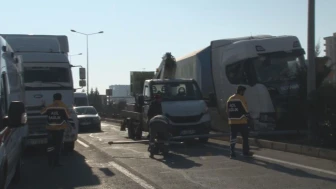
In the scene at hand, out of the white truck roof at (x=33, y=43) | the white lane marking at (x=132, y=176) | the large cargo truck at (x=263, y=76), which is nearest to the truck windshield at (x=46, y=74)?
the white truck roof at (x=33, y=43)

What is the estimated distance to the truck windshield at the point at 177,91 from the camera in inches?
666

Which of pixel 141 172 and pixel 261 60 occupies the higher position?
pixel 261 60

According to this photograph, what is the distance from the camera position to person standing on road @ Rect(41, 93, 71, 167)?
39.7 feet

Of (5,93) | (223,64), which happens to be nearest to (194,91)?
(223,64)

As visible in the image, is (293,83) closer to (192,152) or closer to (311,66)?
(311,66)

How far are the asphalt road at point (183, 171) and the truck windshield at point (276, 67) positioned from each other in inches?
→ 145

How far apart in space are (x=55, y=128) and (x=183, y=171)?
3628 mm

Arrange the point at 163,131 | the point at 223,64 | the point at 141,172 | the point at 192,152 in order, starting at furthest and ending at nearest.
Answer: the point at 223,64
the point at 192,152
the point at 163,131
the point at 141,172

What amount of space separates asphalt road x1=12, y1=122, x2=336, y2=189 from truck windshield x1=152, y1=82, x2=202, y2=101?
289 cm

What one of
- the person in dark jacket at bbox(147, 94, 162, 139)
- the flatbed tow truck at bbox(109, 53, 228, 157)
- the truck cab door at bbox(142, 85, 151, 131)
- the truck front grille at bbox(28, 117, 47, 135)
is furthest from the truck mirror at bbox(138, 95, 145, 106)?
the truck front grille at bbox(28, 117, 47, 135)

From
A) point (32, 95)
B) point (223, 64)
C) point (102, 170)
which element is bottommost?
point (102, 170)

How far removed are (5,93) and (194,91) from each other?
9480mm

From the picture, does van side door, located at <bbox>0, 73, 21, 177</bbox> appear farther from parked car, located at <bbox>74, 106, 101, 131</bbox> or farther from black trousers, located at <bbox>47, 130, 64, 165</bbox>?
parked car, located at <bbox>74, 106, 101, 131</bbox>

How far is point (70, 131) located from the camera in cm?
1457
